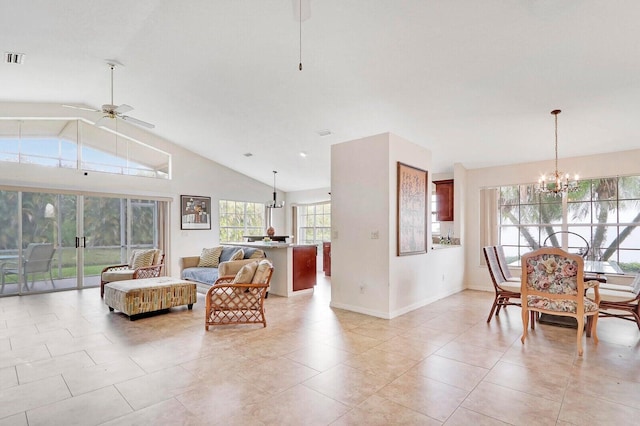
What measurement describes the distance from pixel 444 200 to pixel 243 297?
4.63m

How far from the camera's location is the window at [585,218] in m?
5.27

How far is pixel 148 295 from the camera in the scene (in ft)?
14.6

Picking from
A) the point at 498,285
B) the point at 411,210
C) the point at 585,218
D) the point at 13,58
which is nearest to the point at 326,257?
the point at 411,210

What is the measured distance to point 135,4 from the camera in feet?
11.0

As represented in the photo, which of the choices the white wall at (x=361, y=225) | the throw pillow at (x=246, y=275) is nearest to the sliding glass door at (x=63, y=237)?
the throw pillow at (x=246, y=275)

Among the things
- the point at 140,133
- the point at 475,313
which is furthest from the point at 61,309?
the point at 475,313

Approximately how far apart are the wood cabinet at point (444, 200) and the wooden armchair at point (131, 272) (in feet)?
18.0

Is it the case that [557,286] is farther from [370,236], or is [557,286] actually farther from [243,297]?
[243,297]

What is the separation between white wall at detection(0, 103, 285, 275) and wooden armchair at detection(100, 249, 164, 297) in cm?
159

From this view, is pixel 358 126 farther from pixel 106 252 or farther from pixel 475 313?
pixel 106 252

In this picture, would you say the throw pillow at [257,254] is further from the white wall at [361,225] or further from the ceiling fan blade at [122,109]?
the ceiling fan blade at [122,109]

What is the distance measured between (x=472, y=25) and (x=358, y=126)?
2.62 meters

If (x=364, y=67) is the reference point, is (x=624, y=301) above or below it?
below

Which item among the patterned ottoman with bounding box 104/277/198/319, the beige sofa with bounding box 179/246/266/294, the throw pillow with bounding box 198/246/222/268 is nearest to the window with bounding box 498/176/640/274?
the beige sofa with bounding box 179/246/266/294
